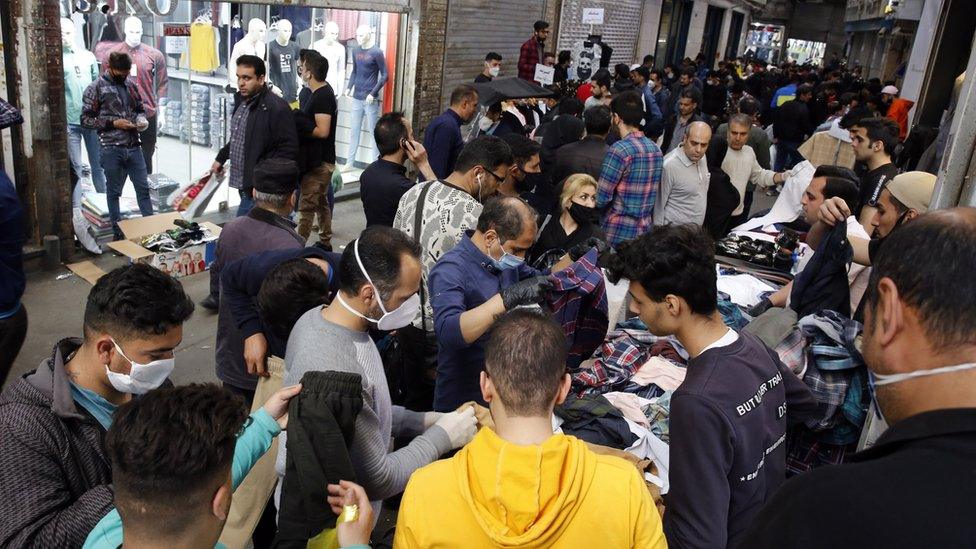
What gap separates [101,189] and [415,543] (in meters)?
6.91

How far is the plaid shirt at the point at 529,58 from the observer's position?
12992 millimetres

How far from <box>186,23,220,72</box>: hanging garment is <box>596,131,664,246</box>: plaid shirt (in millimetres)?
4569

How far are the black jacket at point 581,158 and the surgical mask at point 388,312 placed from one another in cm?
340

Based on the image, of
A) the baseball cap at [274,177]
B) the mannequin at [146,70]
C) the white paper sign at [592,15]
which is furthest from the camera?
the white paper sign at [592,15]

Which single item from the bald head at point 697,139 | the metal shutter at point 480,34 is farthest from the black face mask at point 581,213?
the metal shutter at point 480,34

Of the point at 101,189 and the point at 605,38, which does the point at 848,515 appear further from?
the point at 605,38

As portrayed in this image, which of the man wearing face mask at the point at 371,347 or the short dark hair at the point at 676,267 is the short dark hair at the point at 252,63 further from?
the short dark hair at the point at 676,267

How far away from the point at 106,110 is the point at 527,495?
Answer: 635 cm

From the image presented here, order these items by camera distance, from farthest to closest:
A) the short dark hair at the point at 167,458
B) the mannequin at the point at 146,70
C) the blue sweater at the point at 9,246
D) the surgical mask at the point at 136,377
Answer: the mannequin at the point at 146,70 → the blue sweater at the point at 9,246 → the surgical mask at the point at 136,377 → the short dark hair at the point at 167,458

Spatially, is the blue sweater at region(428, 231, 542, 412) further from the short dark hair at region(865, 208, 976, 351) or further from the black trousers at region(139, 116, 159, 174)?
the black trousers at region(139, 116, 159, 174)

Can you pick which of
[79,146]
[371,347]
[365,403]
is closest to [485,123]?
[79,146]

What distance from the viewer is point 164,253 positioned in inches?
254

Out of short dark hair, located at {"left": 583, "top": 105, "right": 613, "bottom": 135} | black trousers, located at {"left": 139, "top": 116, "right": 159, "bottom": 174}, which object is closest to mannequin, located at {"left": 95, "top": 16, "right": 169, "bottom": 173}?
black trousers, located at {"left": 139, "top": 116, "right": 159, "bottom": 174}

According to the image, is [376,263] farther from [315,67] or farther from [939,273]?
[315,67]
